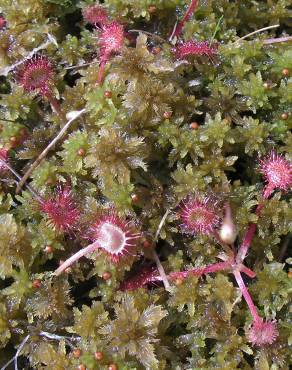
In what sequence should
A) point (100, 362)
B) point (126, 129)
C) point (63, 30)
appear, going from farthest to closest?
point (63, 30), point (126, 129), point (100, 362)

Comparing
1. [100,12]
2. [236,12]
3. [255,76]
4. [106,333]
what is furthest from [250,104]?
[106,333]

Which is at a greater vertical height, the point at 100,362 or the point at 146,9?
the point at 146,9

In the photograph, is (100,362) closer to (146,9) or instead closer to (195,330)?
(195,330)

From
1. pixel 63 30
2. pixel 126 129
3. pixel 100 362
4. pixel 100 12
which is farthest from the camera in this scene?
pixel 63 30

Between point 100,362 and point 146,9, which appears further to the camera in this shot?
point 146,9

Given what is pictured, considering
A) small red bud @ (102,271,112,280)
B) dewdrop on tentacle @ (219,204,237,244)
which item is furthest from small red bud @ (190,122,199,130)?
small red bud @ (102,271,112,280)

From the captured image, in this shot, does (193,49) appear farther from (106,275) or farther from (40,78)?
(106,275)
